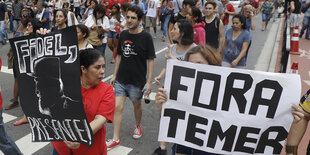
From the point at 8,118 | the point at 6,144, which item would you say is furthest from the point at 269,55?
the point at 6,144

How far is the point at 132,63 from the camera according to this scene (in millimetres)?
4102

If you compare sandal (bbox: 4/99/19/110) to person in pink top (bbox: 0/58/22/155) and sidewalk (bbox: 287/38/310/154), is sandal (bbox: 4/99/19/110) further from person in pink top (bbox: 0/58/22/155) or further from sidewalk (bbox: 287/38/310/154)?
sidewalk (bbox: 287/38/310/154)

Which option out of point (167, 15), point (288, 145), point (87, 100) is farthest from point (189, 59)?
point (167, 15)

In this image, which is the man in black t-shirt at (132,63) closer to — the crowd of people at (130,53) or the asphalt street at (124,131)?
the crowd of people at (130,53)

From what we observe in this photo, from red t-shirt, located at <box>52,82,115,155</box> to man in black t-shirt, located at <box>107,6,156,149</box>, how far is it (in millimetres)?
1662

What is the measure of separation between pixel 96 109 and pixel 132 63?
1858mm

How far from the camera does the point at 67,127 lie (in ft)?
6.92

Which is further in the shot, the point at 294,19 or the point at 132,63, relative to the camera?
the point at 294,19

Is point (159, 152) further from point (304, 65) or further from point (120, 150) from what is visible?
point (304, 65)

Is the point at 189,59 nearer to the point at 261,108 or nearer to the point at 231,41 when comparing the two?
the point at 261,108

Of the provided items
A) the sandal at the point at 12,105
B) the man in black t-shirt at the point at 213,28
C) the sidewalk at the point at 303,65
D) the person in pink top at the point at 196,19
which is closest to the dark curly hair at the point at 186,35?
the person in pink top at the point at 196,19

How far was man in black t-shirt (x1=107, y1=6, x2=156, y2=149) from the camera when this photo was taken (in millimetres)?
4020

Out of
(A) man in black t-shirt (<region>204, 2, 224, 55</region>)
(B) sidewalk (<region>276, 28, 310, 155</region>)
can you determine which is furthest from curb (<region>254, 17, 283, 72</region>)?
(A) man in black t-shirt (<region>204, 2, 224, 55</region>)

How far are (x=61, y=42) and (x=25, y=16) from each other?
3.49 m
